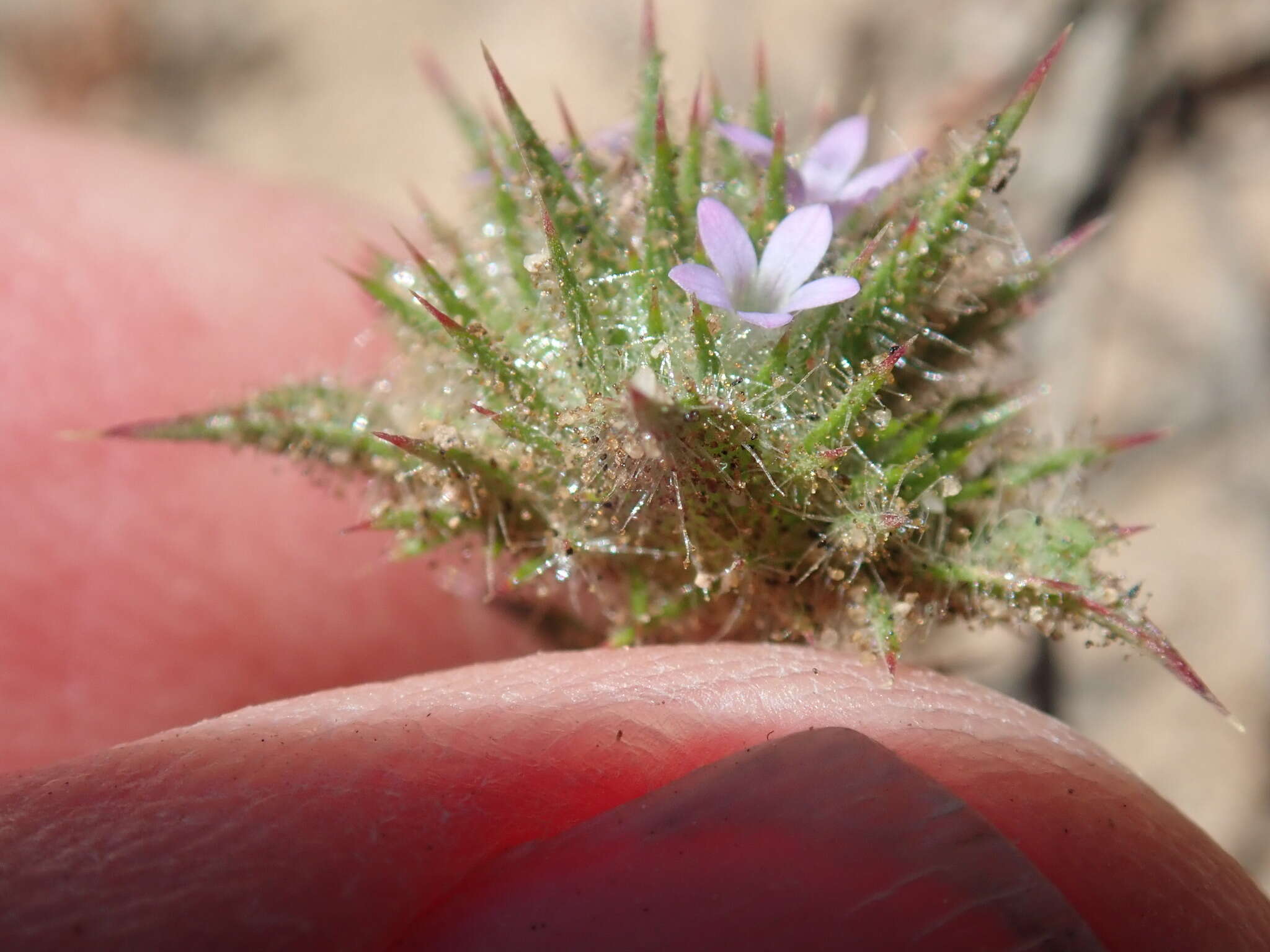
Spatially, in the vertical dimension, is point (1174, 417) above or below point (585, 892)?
above

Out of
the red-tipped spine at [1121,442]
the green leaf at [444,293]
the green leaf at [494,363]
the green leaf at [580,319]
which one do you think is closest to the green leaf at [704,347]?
the green leaf at [580,319]

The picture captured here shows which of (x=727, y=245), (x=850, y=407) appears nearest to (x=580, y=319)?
(x=727, y=245)

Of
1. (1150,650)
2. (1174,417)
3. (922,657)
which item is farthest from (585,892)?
(1174,417)

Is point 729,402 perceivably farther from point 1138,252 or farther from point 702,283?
point 1138,252

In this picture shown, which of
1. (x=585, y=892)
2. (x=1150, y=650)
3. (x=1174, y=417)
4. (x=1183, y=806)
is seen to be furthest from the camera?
(x=1174, y=417)

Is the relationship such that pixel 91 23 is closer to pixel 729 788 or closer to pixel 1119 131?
pixel 1119 131

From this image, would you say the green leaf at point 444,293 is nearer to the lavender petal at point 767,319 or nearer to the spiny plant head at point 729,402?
the spiny plant head at point 729,402
